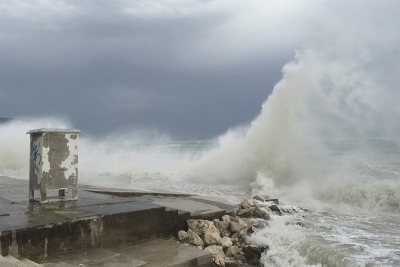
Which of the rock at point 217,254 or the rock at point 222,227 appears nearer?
the rock at point 217,254

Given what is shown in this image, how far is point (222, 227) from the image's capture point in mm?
6422

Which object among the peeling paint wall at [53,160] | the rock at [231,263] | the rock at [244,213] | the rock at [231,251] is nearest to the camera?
the rock at [231,263]

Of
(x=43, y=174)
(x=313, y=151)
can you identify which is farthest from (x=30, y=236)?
(x=313, y=151)

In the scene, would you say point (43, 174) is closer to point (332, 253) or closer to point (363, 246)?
point (332, 253)

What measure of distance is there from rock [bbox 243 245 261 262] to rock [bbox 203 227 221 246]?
1.50ft

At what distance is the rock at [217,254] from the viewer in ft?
16.8

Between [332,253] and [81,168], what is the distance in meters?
16.9

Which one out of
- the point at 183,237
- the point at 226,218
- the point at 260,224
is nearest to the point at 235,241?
the point at 226,218

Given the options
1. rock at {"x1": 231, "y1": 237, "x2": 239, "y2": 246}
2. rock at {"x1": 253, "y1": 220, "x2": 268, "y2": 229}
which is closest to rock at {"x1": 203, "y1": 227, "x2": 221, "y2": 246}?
rock at {"x1": 231, "y1": 237, "x2": 239, "y2": 246}

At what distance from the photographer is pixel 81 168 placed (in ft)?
66.6

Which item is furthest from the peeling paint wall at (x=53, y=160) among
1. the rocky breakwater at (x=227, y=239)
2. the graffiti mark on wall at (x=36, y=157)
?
the rocky breakwater at (x=227, y=239)

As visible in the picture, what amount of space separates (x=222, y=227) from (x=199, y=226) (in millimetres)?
547

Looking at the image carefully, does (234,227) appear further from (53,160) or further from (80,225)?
(53,160)

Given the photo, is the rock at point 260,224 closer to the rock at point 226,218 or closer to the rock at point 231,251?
the rock at point 226,218
